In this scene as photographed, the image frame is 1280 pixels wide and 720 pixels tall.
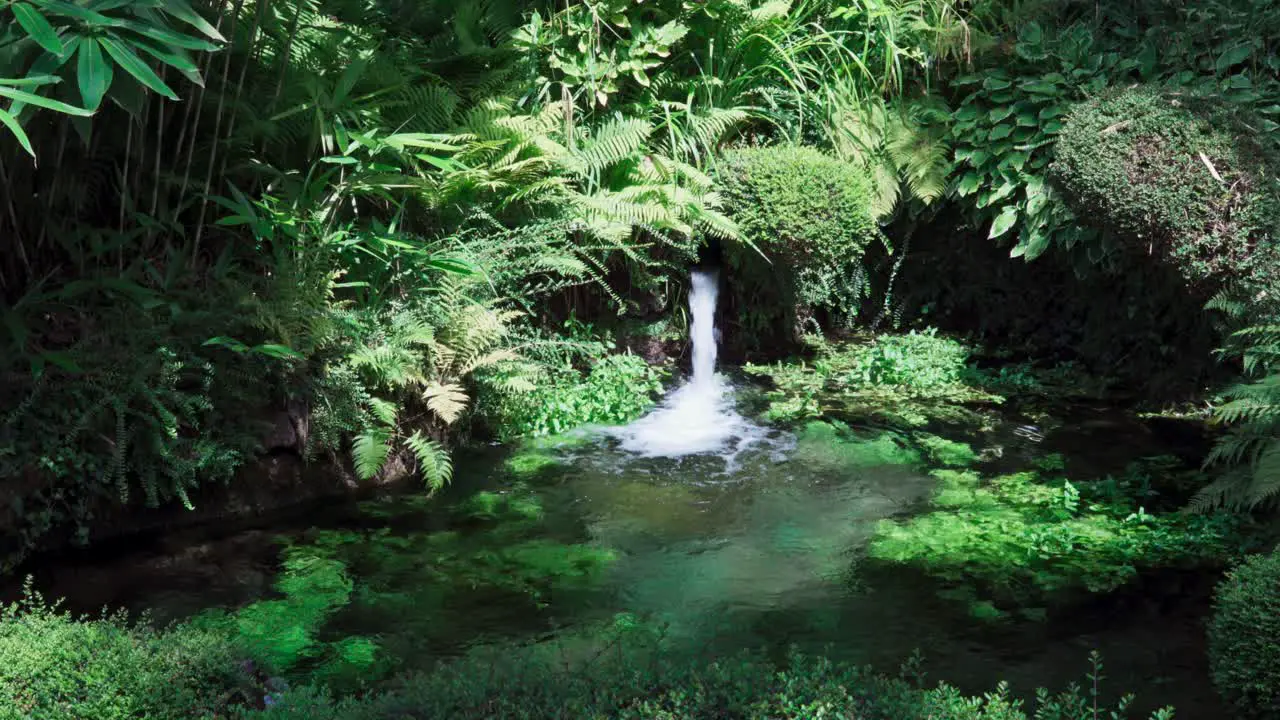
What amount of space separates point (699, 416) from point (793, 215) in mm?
1564

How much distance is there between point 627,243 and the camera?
7121mm

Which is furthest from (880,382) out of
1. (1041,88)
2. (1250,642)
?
(1250,642)

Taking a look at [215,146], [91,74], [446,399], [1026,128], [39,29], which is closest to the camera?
[39,29]

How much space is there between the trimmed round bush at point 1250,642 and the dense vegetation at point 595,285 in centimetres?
1

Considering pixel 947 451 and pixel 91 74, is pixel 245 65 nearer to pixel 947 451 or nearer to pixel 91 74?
pixel 91 74

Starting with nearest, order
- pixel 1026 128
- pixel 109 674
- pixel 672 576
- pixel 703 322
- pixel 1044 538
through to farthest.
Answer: pixel 109 674 < pixel 672 576 < pixel 1044 538 < pixel 1026 128 < pixel 703 322

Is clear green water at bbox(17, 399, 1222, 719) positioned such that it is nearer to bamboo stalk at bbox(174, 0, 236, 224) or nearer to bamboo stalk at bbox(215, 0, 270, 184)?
bamboo stalk at bbox(174, 0, 236, 224)

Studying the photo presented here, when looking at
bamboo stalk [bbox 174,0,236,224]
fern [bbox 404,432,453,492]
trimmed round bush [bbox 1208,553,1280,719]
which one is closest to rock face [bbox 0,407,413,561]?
fern [bbox 404,432,453,492]

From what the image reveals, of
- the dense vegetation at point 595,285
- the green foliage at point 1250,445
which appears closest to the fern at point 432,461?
the dense vegetation at point 595,285

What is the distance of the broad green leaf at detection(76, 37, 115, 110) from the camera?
120 inches

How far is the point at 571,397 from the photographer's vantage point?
Answer: 690cm

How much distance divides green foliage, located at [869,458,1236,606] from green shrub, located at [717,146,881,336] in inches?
94.8

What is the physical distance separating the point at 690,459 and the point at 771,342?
2.20 meters

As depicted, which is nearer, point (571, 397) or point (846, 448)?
point (846, 448)
